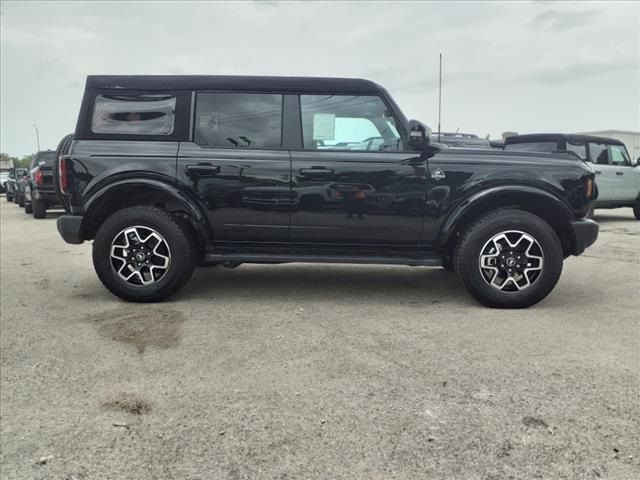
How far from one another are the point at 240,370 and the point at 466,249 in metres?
2.08

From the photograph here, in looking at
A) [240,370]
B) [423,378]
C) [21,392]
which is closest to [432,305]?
[423,378]

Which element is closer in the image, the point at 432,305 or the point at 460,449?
the point at 460,449

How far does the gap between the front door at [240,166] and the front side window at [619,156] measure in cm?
895

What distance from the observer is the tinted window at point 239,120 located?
13.5 feet

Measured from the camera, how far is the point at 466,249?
394 cm

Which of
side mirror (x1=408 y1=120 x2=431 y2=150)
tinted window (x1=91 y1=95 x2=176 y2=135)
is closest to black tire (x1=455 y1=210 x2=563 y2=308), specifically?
side mirror (x1=408 y1=120 x2=431 y2=150)

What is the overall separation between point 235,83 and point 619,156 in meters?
9.43

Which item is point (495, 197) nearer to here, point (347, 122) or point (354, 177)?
point (354, 177)

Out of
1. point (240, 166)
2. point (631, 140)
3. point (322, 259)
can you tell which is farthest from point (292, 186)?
point (631, 140)

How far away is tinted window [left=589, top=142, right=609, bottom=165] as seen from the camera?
32.8 ft

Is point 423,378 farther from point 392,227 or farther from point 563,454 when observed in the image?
point 392,227

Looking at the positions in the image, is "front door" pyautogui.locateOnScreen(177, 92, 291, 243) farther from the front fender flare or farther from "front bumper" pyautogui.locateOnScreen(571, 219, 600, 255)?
"front bumper" pyautogui.locateOnScreen(571, 219, 600, 255)

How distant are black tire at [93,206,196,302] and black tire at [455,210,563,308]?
226cm

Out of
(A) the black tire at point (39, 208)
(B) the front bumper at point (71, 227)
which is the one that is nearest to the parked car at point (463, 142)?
(B) the front bumper at point (71, 227)
